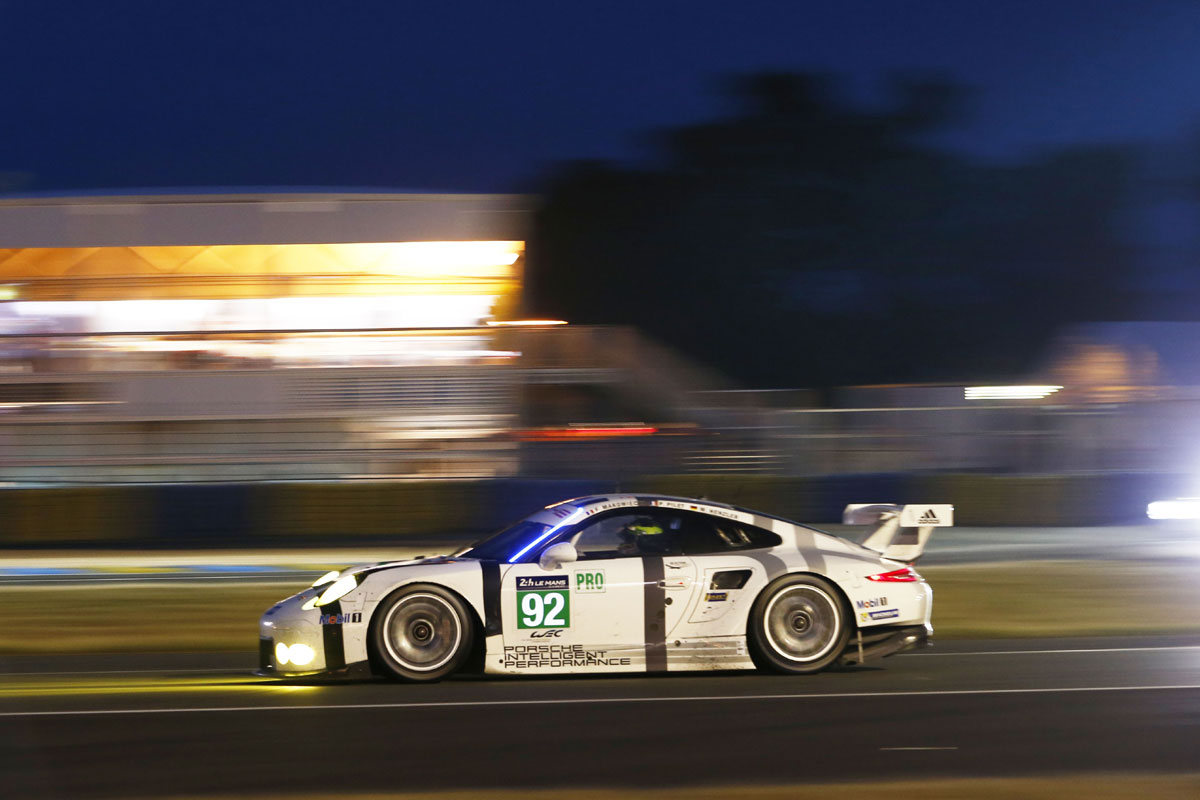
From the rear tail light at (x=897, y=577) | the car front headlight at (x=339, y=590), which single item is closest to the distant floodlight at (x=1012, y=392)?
the rear tail light at (x=897, y=577)

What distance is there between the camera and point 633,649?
8.20 metres

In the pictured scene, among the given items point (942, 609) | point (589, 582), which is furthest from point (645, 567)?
point (942, 609)

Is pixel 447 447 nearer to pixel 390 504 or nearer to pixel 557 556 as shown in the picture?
pixel 390 504

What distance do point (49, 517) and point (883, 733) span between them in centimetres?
1786

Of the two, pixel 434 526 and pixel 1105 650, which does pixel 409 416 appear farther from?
pixel 1105 650

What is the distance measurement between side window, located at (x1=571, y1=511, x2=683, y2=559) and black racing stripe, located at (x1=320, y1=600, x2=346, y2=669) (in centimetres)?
146

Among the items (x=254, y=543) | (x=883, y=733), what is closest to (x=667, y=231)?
(x=254, y=543)

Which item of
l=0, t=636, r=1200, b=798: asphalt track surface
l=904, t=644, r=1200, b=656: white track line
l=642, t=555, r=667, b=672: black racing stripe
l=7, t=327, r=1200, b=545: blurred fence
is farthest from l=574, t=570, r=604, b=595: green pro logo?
l=7, t=327, r=1200, b=545: blurred fence

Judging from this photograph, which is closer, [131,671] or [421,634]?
[421,634]

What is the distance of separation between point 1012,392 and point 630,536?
1944cm

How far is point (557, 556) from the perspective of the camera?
8.09m

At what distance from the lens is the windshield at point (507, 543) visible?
27.5 ft

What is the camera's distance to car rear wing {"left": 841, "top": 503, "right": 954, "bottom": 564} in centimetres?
881

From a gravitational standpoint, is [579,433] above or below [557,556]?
above
